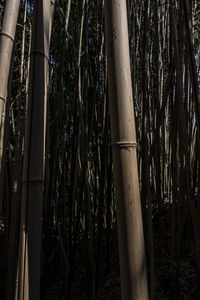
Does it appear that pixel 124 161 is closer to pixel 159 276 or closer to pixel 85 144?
pixel 85 144

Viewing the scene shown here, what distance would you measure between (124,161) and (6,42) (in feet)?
1.36

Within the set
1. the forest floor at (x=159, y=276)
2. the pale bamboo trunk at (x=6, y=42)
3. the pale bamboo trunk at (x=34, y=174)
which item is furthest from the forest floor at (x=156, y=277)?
the pale bamboo trunk at (x=6, y=42)

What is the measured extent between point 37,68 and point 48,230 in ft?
4.31

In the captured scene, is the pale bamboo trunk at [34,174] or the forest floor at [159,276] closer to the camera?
the pale bamboo trunk at [34,174]

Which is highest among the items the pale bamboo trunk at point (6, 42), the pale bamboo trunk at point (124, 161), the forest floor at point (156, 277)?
the pale bamboo trunk at point (6, 42)

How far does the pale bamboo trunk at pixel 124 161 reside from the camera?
0.45m

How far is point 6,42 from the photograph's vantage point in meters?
0.66

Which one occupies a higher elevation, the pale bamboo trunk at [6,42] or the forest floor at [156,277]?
the pale bamboo trunk at [6,42]

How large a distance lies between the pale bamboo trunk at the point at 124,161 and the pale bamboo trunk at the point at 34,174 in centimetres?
20

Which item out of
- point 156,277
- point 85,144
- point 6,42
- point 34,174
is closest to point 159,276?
point 156,277

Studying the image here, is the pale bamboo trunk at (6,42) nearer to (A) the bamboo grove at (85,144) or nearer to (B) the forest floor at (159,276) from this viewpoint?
(A) the bamboo grove at (85,144)

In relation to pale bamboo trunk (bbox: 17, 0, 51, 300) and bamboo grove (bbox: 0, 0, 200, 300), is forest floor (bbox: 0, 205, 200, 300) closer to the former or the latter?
bamboo grove (bbox: 0, 0, 200, 300)

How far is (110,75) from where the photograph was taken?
48cm

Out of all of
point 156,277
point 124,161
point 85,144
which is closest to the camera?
point 124,161
